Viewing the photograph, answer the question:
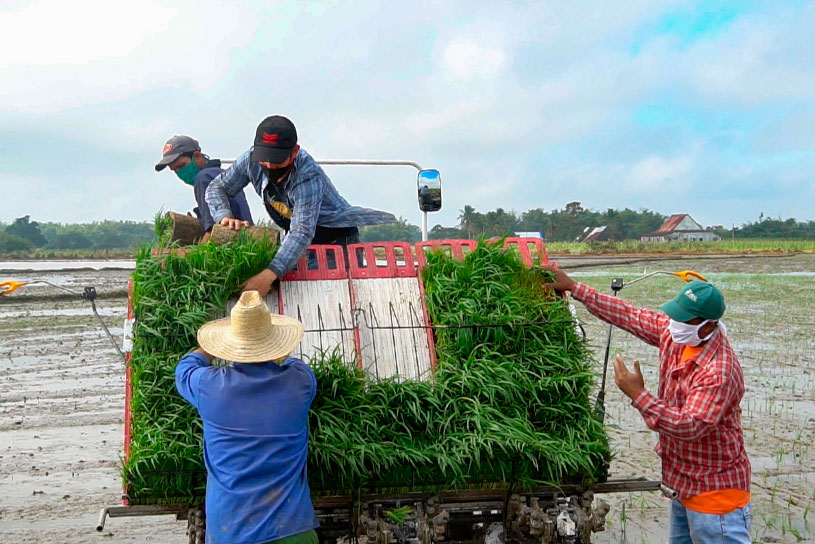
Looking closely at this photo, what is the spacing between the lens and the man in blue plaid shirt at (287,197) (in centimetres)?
452

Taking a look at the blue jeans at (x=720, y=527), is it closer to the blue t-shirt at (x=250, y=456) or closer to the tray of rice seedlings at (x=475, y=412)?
the tray of rice seedlings at (x=475, y=412)

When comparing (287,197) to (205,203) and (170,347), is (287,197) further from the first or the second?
(170,347)

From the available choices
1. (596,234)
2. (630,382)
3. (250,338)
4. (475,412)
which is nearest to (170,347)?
(250,338)

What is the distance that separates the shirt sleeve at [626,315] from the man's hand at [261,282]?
1.77m

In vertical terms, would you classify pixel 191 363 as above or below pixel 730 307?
above

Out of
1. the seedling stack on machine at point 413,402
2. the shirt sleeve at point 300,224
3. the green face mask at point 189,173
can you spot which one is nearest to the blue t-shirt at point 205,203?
the green face mask at point 189,173

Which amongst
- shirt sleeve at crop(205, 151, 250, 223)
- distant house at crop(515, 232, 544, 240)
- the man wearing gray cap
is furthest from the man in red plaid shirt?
the man wearing gray cap

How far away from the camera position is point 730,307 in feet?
60.4

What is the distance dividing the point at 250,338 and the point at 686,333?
2.13 m

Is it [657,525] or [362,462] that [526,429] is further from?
[657,525]

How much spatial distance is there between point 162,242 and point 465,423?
2.28m

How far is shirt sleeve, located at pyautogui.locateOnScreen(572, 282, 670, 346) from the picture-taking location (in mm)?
4355

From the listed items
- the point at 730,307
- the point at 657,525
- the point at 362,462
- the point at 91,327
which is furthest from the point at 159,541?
the point at 730,307

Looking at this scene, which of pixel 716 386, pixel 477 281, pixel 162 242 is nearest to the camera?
pixel 716 386
